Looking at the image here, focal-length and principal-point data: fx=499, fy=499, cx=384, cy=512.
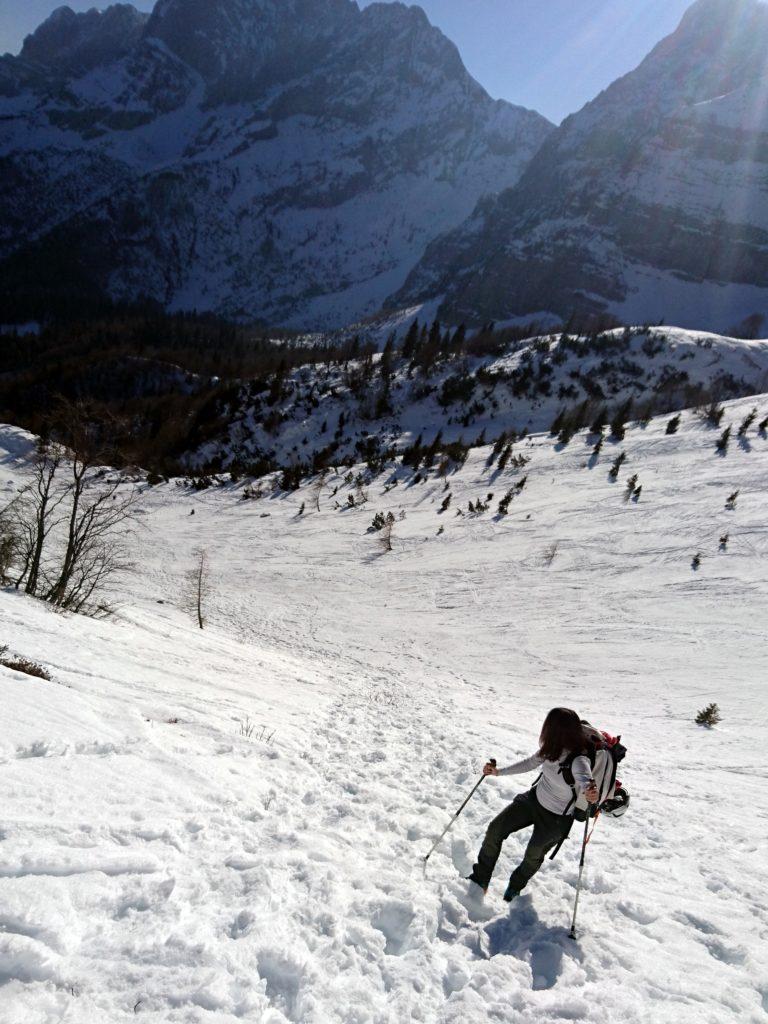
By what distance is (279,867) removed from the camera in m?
3.93

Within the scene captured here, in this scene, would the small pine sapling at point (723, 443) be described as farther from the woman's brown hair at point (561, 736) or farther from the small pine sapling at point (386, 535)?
the woman's brown hair at point (561, 736)

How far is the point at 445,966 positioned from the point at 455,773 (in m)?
3.19

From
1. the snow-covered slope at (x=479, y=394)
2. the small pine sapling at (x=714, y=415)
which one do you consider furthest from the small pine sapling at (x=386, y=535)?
the snow-covered slope at (x=479, y=394)

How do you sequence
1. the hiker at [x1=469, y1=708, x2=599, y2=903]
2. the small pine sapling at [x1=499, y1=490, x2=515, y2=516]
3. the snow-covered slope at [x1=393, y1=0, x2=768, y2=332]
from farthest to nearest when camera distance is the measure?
1. the snow-covered slope at [x1=393, y1=0, x2=768, y2=332]
2. the small pine sapling at [x1=499, y1=490, x2=515, y2=516]
3. the hiker at [x1=469, y1=708, x2=599, y2=903]

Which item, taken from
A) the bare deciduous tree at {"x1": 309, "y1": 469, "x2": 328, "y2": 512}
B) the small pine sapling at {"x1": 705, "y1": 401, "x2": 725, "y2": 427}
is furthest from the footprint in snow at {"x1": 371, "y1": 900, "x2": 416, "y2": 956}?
the small pine sapling at {"x1": 705, "y1": 401, "x2": 725, "y2": 427}

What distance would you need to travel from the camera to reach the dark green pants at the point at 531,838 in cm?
409

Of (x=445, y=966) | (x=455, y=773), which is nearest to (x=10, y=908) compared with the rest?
(x=445, y=966)

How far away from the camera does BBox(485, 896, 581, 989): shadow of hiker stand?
Result: 3.54m

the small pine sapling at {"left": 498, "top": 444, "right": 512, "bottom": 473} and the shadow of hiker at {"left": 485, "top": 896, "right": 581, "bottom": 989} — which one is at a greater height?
the small pine sapling at {"left": 498, "top": 444, "right": 512, "bottom": 473}

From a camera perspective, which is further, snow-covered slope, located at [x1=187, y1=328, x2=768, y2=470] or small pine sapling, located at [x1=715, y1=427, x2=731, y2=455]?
snow-covered slope, located at [x1=187, y1=328, x2=768, y2=470]

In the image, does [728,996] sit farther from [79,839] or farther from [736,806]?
[79,839]

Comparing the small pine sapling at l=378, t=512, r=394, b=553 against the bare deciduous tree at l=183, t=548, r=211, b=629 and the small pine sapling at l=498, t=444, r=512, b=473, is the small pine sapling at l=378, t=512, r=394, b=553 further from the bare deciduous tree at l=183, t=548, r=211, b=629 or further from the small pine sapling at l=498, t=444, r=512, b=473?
the small pine sapling at l=498, t=444, r=512, b=473

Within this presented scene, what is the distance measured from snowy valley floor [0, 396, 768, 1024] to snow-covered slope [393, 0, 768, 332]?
12940 centimetres

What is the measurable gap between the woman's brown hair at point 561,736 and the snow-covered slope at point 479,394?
41.0 meters
